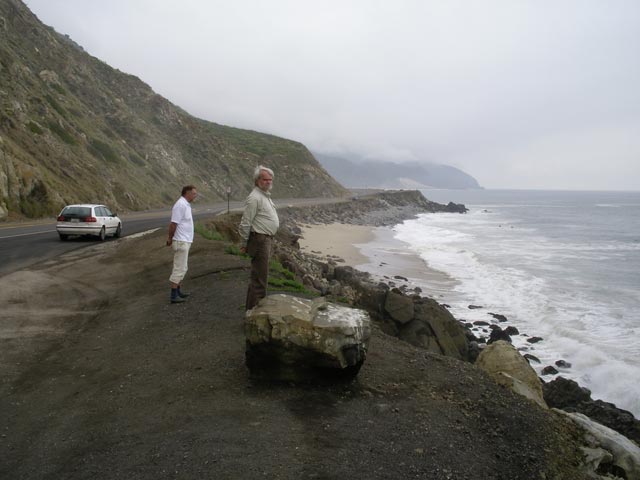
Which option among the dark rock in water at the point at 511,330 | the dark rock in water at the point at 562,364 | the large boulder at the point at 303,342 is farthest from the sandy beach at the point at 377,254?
the large boulder at the point at 303,342

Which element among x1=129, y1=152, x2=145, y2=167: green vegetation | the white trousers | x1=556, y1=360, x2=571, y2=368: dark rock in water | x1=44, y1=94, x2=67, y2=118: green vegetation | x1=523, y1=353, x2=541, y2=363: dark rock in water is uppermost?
x1=44, y1=94, x2=67, y2=118: green vegetation

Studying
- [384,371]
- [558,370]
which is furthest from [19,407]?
[558,370]

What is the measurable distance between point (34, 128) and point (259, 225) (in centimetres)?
3659

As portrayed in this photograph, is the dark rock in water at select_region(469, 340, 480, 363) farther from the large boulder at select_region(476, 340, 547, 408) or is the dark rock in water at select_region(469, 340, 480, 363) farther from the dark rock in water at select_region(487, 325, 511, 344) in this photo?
the large boulder at select_region(476, 340, 547, 408)

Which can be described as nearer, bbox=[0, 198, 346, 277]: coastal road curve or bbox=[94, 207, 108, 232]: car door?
bbox=[0, 198, 346, 277]: coastal road curve

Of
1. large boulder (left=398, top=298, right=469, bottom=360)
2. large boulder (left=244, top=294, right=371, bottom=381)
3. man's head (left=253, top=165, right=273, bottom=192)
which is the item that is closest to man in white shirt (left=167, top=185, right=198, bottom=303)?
man's head (left=253, top=165, right=273, bottom=192)

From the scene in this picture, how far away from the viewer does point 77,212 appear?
18.4m

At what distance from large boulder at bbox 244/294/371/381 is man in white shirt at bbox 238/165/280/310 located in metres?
1.22

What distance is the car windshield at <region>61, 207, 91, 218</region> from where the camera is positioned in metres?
18.3

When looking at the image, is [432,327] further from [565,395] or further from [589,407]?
[589,407]

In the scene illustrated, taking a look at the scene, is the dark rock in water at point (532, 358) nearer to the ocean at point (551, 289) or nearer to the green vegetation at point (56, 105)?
the ocean at point (551, 289)

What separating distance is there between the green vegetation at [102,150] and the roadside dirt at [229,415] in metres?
40.3

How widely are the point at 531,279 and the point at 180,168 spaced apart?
47.7 meters

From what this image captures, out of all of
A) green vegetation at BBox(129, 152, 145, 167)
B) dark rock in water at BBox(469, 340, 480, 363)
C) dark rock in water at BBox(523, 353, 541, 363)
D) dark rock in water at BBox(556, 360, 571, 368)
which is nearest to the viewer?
dark rock in water at BBox(469, 340, 480, 363)
